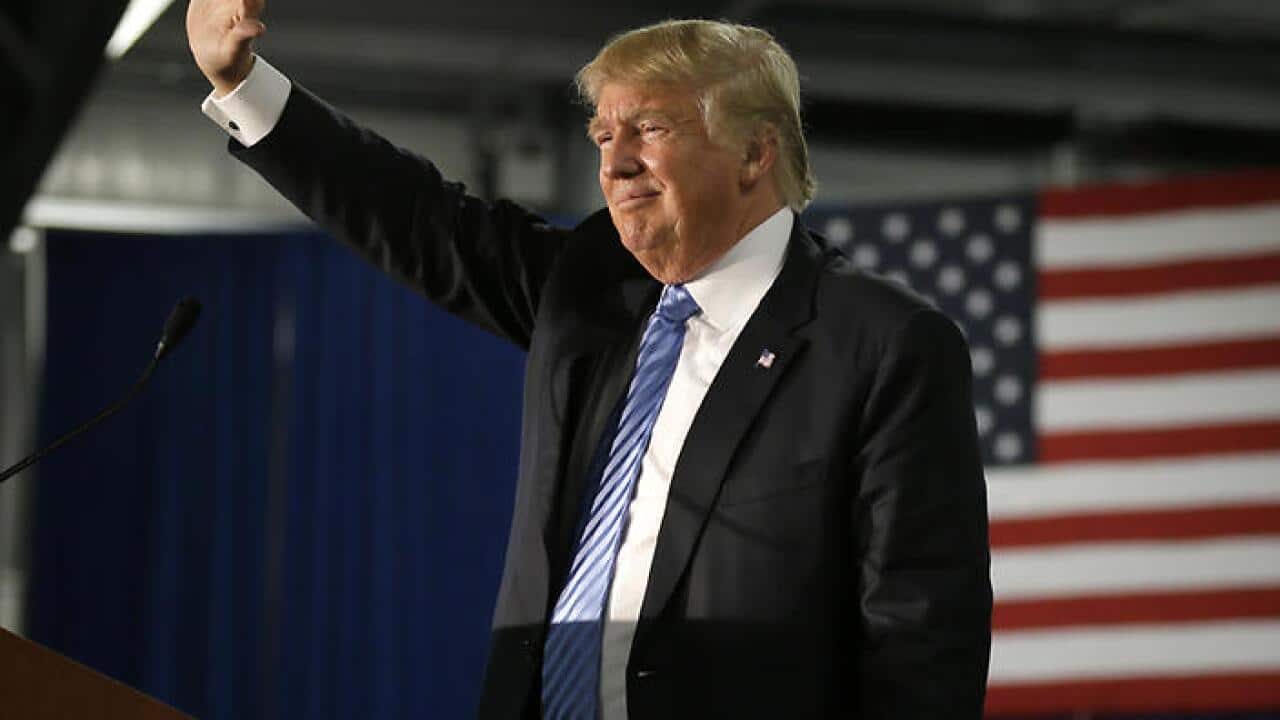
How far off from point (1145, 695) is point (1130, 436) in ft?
2.73

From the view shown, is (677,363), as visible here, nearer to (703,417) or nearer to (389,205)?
(703,417)

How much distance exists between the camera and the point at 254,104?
1504mm

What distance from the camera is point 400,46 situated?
25.9ft

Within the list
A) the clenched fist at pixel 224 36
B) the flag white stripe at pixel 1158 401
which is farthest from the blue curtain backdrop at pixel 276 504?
the clenched fist at pixel 224 36

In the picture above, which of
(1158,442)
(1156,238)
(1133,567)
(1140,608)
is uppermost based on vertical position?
(1156,238)

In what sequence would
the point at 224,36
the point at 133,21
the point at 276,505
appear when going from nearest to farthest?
the point at 224,36 → the point at 133,21 → the point at 276,505

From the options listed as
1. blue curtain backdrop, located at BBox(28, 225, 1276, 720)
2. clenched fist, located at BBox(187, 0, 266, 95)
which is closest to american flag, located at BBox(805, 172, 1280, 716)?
blue curtain backdrop, located at BBox(28, 225, 1276, 720)

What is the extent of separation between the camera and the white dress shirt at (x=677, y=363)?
1385 millimetres

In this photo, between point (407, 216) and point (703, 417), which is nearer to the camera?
point (703, 417)

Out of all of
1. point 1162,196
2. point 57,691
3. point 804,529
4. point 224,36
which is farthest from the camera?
point 1162,196

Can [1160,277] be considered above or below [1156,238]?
below

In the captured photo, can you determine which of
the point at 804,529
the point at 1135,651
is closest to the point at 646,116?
the point at 804,529

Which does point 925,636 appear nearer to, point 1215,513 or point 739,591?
point 739,591

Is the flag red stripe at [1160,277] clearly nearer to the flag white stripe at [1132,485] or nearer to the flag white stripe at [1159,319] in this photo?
the flag white stripe at [1159,319]
